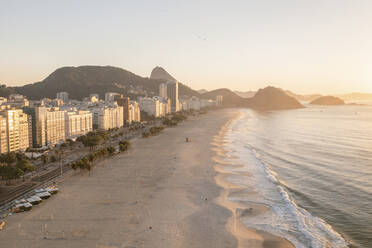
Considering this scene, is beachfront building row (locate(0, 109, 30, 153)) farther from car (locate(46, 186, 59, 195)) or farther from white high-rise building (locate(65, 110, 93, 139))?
car (locate(46, 186, 59, 195))

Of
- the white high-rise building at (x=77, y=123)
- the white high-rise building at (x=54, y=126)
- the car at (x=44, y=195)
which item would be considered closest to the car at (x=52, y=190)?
the car at (x=44, y=195)

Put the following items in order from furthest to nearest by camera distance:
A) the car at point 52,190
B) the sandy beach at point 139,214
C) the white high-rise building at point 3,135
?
1. the white high-rise building at point 3,135
2. the car at point 52,190
3. the sandy beach at point 139,214

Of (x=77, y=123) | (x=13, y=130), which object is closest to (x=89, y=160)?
(x=13, y=130)

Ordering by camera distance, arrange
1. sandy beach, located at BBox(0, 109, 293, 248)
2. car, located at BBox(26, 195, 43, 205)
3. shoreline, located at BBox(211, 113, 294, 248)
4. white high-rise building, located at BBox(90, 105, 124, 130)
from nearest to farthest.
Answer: sandy beach, located at BBox(0, 109, 293, 248) → shoreline, located at BBox(211, 113, 294, 248) → car, located at BBox(26, 195, 43, 205) → white high-rise building, located at BBox(90, 105, 124, 130)

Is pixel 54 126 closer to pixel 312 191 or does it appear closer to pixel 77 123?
pixel 77 123

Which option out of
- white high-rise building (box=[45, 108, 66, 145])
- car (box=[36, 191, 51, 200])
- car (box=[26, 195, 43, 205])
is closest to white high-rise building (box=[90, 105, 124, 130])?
white high-rise building (box=[45, 108, 66, 145])

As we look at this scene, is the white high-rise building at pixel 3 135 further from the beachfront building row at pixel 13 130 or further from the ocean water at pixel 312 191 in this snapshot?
the ocean water at pixel 312 191

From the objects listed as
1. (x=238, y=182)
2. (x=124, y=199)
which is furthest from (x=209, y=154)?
(x=124, y=199)


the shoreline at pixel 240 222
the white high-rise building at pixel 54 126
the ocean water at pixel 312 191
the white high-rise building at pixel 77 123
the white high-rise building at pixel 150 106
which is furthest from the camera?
the white high-rise building at pixel 150 106

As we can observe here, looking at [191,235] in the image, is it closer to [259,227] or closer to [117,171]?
[259,227]
